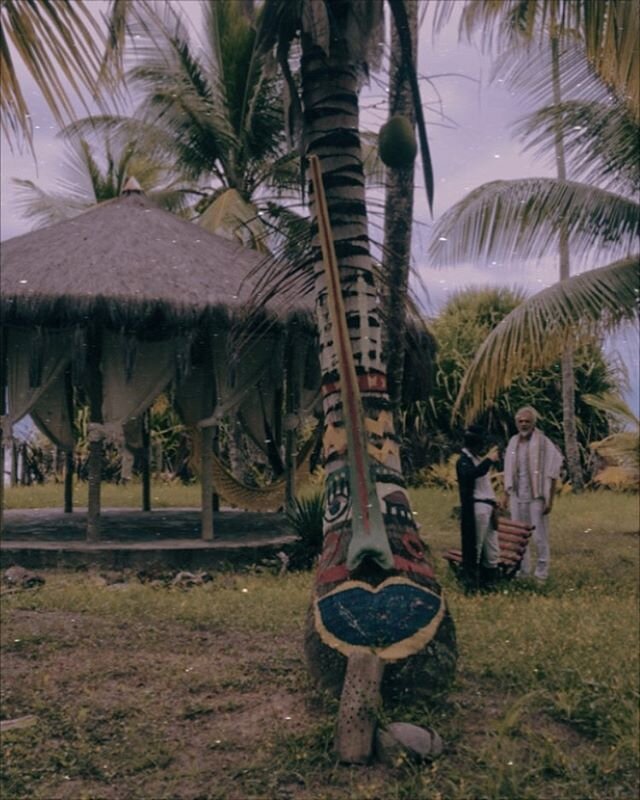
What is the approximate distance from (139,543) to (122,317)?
2.17 meters

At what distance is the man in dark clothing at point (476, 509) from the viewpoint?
8.52 meters

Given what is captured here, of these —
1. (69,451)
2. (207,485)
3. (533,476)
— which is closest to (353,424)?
(533,476)

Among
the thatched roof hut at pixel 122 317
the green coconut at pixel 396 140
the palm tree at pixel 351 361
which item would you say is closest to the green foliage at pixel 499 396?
the thatched roof hut at pixel 122 317

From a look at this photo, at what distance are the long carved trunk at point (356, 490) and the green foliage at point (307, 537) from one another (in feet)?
15.7

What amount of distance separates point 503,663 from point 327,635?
1.16 m

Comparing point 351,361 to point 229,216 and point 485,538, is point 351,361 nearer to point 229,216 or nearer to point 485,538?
point 485,538

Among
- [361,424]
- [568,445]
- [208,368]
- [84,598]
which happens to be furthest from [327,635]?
[568,445]

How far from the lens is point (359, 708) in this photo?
5.08 metres

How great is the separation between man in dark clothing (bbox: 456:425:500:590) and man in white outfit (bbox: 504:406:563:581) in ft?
1.80

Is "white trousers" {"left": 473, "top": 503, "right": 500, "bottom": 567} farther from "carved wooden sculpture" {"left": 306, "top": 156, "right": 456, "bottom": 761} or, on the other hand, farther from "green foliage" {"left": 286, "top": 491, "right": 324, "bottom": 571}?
"carved wooden sculpture" {"left": 306, "top": 156, "right": 456, "bottom": 761}

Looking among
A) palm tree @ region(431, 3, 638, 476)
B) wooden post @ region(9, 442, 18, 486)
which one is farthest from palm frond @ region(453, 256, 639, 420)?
wooden post @ region(9, 442, 18, 486)

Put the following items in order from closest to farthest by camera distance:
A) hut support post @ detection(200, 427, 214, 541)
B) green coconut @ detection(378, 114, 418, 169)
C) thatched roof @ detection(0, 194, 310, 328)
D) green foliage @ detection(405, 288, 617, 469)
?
green coconut @ detection(378, 114, 418, 169) → thatched roof @ detection(0, 194, 310, 328) → hut support post @ detection(200, 427, 214, 541) → green foliage @ detection(405, 288, 617, 469)

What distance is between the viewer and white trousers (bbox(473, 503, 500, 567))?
28.0ft

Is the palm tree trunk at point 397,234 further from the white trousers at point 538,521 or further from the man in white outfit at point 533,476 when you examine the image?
the white trousers at point 538,521
